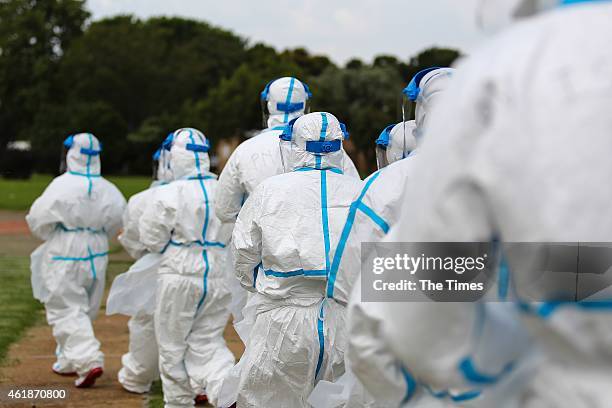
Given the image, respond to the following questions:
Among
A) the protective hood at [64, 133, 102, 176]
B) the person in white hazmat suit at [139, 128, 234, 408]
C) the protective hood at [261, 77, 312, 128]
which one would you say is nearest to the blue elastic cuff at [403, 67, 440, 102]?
the protective hood at [261, 77, 312, 128]

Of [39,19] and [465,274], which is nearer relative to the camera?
[465,274]

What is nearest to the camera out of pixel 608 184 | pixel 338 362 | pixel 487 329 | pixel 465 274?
pixel 608 184

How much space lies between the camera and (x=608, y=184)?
198 centimetres

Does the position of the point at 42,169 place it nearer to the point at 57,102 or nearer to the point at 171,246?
the point at 57,102

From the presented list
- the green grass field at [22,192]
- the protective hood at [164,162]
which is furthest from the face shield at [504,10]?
the green grass field at [22,192]

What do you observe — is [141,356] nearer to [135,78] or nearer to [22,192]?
[22,192]

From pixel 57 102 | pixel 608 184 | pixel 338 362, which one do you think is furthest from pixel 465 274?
pixel 57 102

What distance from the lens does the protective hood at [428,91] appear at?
466cm

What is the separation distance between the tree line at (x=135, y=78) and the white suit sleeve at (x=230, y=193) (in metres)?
41.6

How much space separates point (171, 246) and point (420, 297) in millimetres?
6003

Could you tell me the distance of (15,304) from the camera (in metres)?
13.6

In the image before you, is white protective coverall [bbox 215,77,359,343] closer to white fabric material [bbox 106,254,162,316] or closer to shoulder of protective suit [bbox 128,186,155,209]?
white fabric material [bbox 106,254,162,316]

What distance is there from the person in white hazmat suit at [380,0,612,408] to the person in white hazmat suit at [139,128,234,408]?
6.06m

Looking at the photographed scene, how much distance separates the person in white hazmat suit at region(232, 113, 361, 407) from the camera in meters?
5.33
